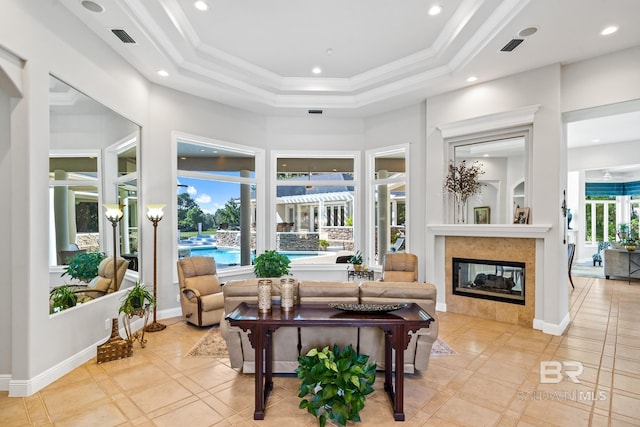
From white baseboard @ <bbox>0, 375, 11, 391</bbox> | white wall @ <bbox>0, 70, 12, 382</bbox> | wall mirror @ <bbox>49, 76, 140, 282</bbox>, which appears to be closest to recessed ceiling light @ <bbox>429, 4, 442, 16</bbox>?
wall mirror @ <bbox>49, 76, 140, 282</bbox>

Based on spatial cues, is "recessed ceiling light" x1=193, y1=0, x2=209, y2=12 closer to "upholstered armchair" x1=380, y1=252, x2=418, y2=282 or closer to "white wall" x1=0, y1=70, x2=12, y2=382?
"white wall" x1=0, y1=70, x2=12, y2=382

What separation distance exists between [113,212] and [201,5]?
2599 millimetres

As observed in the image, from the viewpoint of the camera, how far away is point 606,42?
3877 millimetres

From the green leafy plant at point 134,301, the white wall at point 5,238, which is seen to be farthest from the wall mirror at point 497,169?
the white wall at point 5,238

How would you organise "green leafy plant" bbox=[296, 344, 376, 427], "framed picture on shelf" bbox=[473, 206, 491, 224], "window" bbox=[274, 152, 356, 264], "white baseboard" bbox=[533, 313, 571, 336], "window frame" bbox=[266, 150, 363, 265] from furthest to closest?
"window" bbox=[274, 152, 356, 264]
"window frame" bbox=[266, 150, 363, 265]
"framed picture on shelf" bbox=[473, 206, 491, 224]
"white baseboard" bbox=[533, 313, 571, 336]
"green leafy plant" bbox=[296, 344, 376, 427]

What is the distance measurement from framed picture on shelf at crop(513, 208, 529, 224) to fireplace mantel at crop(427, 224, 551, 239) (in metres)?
0.16

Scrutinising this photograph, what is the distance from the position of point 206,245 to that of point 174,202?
1071 millimetres

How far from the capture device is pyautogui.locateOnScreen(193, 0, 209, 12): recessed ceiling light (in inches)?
142

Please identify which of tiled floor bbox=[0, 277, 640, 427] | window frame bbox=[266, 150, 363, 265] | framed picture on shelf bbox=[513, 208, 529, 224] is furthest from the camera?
window frame bbox=[266, 150, 363, 265]

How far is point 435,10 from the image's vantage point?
148 inches

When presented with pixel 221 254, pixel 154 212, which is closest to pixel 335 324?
pixel 154 212

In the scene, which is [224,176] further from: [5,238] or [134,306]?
[5,238]

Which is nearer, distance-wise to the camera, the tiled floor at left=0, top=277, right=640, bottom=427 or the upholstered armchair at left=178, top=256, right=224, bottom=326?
the tiled floor at left=0, top=277, right=640, bottom=427

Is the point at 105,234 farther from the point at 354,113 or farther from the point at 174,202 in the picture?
the point at 354,113
